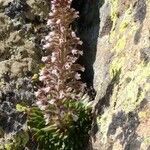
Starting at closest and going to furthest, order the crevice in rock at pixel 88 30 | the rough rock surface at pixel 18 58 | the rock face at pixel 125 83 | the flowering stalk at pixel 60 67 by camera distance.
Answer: the rock face at pixel 125 83 < the flowering stalk at pixel 60 67 < the rough rock surface at pixel 18 58 < the crevice in rock at pixel 88 30

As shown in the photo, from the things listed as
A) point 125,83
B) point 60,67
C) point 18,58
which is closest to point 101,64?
point 60,67

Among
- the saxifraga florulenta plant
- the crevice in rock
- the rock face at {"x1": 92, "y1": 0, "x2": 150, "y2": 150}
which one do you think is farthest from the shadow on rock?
the crevice in rock

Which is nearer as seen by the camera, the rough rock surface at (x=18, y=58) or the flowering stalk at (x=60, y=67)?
the flowering stalk at (x=60, y=67)

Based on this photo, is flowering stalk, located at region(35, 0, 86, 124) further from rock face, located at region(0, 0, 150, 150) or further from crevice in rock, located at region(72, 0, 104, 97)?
crevice in rock, located at region(72, 0, 104, 97)

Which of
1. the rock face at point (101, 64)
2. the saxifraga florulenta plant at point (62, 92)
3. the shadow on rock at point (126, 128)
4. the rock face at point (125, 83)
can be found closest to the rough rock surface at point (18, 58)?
the rock face at point (101, 64)

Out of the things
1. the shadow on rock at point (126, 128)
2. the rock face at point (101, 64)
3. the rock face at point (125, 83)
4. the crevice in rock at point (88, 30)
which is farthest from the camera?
the crevice in rock at point (88, 30)

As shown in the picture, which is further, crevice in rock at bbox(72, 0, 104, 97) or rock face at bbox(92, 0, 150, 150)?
crevice in rock at bbox(72, 0, 104, 97)

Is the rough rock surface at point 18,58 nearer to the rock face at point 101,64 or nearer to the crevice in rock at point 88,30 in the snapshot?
the rock face at point 101,64

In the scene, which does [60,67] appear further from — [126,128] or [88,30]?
[88,30]
